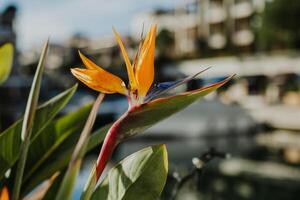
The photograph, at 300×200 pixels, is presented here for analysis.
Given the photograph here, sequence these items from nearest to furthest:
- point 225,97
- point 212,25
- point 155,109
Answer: point 155,109 < point 225,97 < point 212,25

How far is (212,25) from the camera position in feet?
94.6

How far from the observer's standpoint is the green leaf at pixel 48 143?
1.05 m

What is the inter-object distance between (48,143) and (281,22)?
18.9 m

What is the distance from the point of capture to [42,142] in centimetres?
107

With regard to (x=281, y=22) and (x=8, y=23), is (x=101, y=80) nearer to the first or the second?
(x=281, y=22)

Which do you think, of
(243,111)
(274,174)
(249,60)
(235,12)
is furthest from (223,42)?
(274,174)

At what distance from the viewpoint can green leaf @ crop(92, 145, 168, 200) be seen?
638 mm

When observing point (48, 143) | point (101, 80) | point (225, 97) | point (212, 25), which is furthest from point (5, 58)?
point (212, 25)

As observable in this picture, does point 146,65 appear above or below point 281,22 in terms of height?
above

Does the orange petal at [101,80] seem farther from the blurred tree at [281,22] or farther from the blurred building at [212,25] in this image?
the blurred building at [212,25]

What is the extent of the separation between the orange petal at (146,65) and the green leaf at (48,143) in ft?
1.54

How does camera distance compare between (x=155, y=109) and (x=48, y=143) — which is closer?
(x=155, y=109)

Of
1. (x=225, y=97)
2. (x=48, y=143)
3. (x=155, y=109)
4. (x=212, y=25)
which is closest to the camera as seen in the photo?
(x=155, y=109)

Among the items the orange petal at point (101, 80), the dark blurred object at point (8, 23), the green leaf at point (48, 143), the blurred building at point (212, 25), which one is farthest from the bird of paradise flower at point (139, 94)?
the blurred building at point (212, 25)
